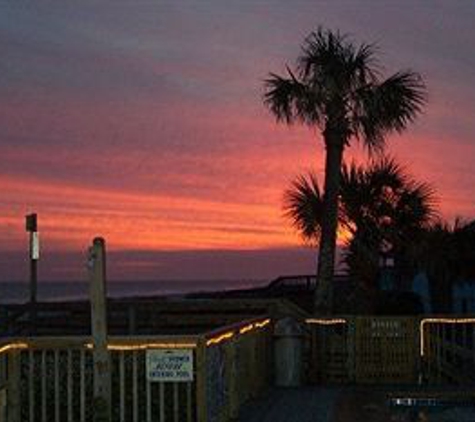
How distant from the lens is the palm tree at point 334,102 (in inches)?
1008

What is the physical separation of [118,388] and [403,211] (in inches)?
620

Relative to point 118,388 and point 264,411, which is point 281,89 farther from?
point 118,388

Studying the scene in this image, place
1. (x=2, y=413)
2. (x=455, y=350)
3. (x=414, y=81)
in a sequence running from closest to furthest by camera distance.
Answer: (x=2, y=413), (x=455, y=350), (x=414, y=81)

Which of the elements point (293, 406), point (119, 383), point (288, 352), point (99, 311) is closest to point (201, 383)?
point (119, 383)

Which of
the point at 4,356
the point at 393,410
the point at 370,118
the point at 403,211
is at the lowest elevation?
the point at 393,410

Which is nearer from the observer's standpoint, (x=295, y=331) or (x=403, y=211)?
(x=295, y=331)

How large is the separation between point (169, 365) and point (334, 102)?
48.6 ft

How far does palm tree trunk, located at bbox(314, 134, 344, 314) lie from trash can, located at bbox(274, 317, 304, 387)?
6010 millimetres

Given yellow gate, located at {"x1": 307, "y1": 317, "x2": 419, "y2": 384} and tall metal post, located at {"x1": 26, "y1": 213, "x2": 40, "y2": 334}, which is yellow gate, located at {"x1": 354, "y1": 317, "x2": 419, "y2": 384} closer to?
yellow gate, located at {"x1": 307, "y1": 317, "x2": 419, "y2": 384}

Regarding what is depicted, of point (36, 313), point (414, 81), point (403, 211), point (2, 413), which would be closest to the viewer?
point (2, 413)

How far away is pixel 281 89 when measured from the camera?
84.4 feet

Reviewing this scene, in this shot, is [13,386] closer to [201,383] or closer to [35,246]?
[201,383]

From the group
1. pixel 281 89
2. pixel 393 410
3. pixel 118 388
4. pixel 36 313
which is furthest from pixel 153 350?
pixel 281 89

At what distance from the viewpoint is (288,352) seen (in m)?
19.5
